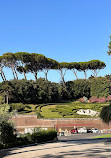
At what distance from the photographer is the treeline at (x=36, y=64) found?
68.3m

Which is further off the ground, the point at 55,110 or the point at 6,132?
the point at 55,110

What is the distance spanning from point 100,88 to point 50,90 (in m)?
16.5

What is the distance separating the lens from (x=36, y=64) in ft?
239

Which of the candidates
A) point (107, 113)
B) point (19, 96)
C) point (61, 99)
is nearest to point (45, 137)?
point (107, 113)

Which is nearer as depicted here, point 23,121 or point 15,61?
point 23,121

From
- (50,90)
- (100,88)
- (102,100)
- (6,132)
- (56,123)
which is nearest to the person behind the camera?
(6,132)

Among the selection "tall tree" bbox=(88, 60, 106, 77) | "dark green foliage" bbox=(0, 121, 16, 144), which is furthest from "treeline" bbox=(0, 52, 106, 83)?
"dark green foliage" bbox=(0, 121, 16, 144)

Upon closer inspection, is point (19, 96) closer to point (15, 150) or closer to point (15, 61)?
point (15, 61)

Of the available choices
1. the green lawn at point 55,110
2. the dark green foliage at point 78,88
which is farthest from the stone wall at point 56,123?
the dark green foliage at point 78,88

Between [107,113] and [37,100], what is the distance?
45.9 metres

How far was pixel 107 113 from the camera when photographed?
1803 cm

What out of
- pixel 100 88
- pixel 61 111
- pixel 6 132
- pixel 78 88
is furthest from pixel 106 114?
pixel 78 88

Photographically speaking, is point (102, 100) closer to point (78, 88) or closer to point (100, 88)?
point (100, 88)

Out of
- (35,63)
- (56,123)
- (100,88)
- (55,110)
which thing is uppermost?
(35,63)
